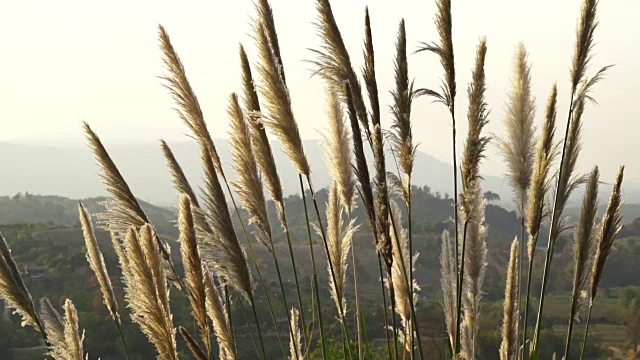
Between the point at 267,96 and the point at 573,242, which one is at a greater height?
the point at 267,96

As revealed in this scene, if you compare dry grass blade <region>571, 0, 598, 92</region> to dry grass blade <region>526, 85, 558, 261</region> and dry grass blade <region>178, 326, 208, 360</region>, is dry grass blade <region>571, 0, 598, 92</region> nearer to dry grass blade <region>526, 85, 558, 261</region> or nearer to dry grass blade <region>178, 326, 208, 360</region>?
dry grass blade <region>526, 85, 558, 261</region>

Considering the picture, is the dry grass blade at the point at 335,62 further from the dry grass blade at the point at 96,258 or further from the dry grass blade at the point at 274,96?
the dry grass blade at the point at 96,258

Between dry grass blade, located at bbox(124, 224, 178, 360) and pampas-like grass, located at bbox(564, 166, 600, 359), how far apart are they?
2.06m

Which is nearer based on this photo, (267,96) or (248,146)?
(267,96)

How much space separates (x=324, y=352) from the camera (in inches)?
119

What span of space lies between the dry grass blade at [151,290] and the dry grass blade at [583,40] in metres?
2.28

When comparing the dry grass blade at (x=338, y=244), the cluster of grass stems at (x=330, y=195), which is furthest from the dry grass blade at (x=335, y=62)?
the dry grass blade at (x=338, y=244)

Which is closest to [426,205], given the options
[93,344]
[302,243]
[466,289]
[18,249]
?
[302,243]

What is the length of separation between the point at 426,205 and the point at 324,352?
83436 millimetres

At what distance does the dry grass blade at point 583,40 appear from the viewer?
3.18 metres

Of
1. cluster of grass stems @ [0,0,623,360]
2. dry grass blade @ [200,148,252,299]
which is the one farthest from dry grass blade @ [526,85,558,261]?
dry grass blade @ [200,148,252,299]

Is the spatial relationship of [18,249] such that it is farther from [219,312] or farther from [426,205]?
[426,205]

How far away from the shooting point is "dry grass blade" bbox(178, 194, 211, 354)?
197 cm

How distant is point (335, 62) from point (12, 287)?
1.47 meters
